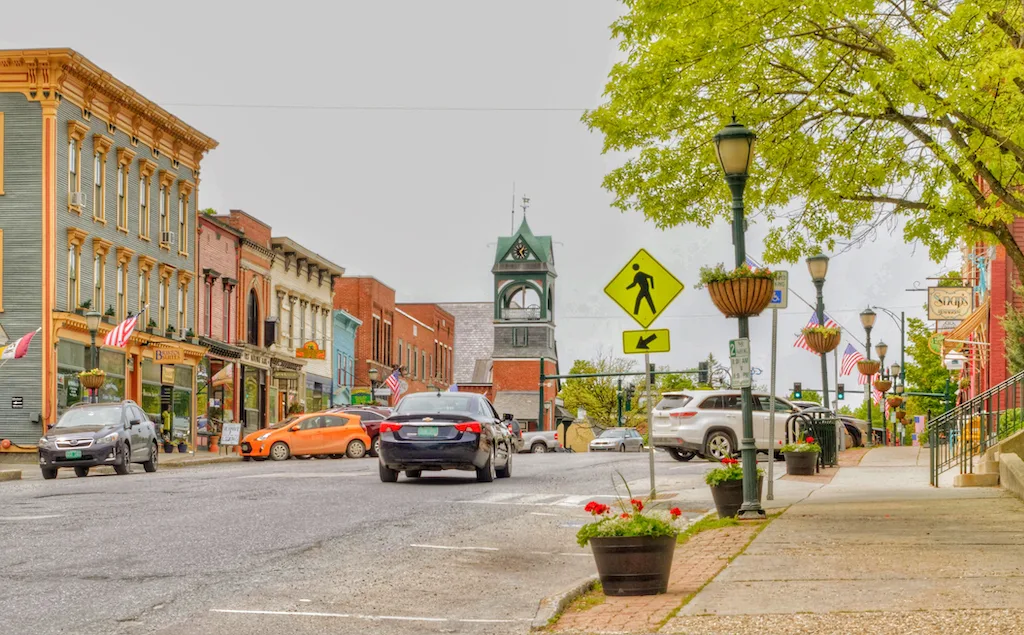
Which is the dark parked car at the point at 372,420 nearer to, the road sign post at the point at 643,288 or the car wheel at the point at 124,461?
the car wheel at the point at 124,461

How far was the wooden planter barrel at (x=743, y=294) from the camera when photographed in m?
15.2

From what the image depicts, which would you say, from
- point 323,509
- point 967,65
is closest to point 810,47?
point 967,65

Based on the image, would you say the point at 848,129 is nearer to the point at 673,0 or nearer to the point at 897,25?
the point at 897,25

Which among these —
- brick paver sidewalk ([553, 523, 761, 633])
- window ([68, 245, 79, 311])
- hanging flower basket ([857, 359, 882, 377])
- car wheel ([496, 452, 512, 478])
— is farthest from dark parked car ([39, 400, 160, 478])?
hanging flower basket ([857, 359, 882, 377])

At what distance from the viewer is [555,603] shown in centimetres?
916

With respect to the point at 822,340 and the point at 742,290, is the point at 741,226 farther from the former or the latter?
the point at 822,340

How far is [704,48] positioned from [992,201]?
4776 millimetres

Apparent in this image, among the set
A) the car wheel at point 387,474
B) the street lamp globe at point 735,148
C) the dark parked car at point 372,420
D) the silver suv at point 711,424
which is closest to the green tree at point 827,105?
the street lamp globe at point 735,148

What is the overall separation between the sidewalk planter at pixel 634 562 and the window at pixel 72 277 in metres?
36.0

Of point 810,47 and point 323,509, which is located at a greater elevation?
point 810,47

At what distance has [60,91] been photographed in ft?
137

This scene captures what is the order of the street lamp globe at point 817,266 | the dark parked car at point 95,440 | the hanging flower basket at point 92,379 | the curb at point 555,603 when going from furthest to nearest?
the hanging flower basket at point 92,379 → the street lamp globe at point 817,266 → the dark parked car at point 95,440 → the curb at point 555,603

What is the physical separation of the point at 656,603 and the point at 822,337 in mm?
22319

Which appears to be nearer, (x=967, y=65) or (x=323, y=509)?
(x=967, y=65)
